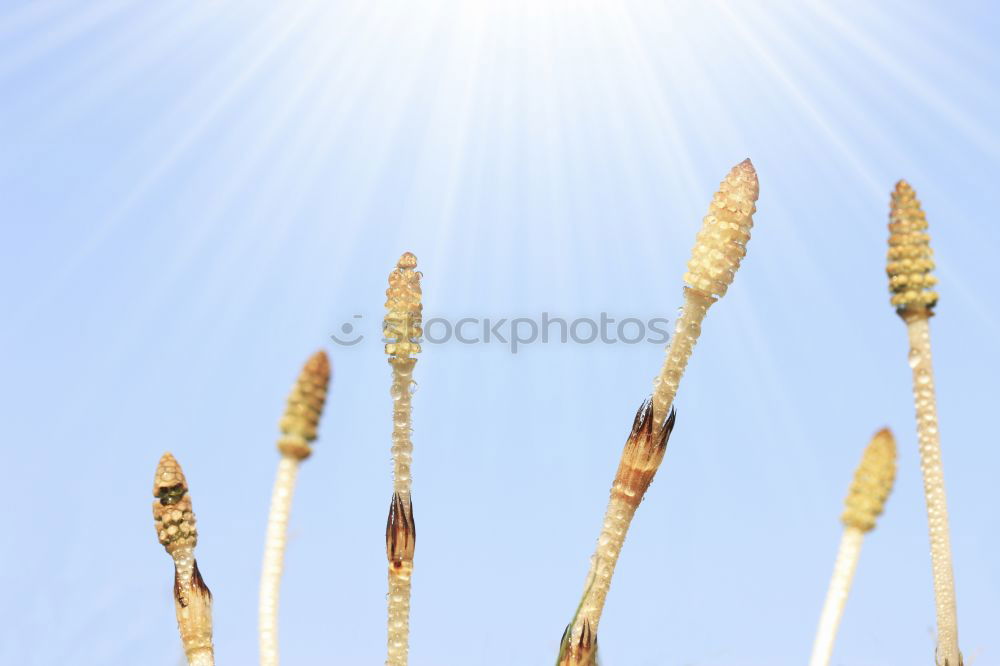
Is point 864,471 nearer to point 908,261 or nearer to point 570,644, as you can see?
point 908,261

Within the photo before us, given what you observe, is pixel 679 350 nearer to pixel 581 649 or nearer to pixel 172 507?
pixel 581 649

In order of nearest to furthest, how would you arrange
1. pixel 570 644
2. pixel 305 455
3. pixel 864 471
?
1. pixel 864 471
2. pixel 305 455
3. pixel 570 644

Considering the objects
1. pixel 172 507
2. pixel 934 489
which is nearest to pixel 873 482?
pixel 934 489

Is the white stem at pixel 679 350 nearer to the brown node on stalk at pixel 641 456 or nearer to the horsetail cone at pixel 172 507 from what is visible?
the brown node on stalk at pixel 641 456

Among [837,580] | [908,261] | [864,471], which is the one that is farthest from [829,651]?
[908,261]

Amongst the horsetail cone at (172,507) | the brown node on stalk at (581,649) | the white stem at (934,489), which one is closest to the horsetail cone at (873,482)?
the white stem at (934,489)

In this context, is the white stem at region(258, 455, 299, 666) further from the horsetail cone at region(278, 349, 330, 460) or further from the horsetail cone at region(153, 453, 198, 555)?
the horsetail cone at region(153, 453, 198, 555)
